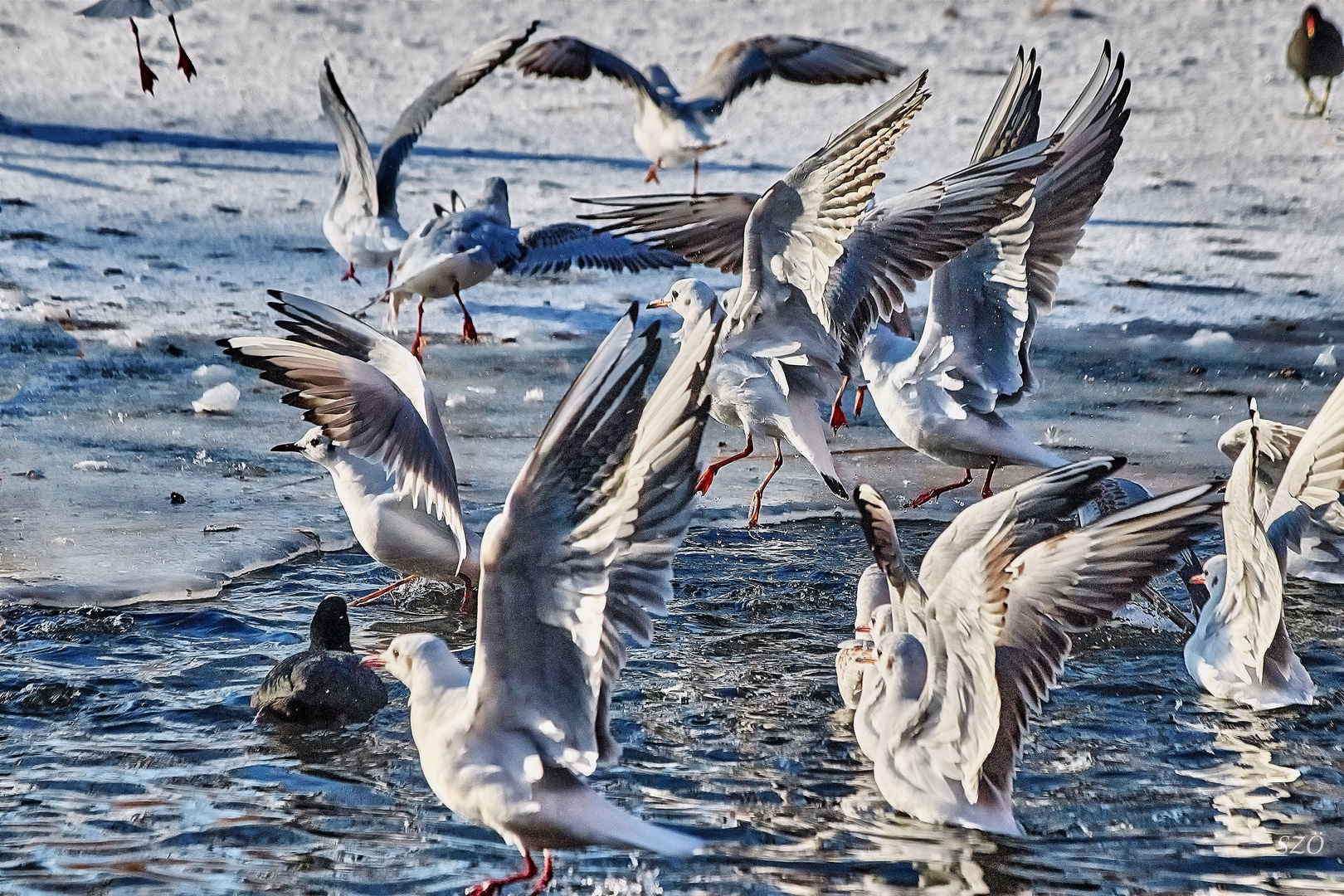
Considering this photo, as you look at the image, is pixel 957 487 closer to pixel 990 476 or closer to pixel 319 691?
pixel 990 476

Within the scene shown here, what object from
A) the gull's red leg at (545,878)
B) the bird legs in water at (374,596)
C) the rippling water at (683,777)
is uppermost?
the bird legs in water at (374,596)

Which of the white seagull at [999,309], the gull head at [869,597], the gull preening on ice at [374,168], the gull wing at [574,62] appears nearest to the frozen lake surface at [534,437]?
the gull head at [869,597]

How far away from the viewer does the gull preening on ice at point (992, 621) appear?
165 inches

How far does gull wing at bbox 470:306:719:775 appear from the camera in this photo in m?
3.38

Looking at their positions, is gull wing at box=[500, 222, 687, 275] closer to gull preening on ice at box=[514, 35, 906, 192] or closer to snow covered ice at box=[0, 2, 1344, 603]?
snow covered ice at box=[0, 2, 1344, 603]

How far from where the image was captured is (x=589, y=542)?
3.50m

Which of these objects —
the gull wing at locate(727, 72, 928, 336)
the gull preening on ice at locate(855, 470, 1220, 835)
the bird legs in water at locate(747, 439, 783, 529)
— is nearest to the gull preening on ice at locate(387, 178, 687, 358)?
the bird legs in water at locate(747, 439, 783, 529)

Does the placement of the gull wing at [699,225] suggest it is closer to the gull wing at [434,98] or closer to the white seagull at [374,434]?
the white seagull at [374,434]

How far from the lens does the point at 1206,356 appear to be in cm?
852

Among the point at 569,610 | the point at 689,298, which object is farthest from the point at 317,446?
the point at 569,610

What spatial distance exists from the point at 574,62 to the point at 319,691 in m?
6.83

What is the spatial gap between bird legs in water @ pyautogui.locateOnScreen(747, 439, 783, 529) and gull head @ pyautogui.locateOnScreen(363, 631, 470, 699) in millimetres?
2858

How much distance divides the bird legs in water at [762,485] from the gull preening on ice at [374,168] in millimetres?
2786

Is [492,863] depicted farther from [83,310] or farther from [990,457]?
[83,310]
